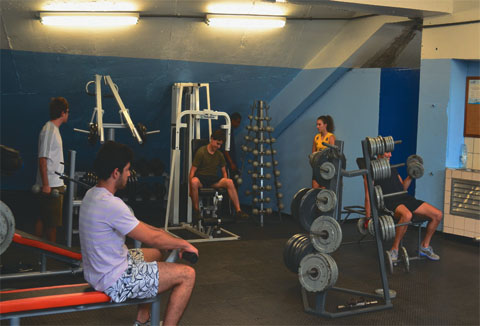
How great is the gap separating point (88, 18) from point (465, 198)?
3.77 meters

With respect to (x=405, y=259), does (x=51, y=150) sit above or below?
above

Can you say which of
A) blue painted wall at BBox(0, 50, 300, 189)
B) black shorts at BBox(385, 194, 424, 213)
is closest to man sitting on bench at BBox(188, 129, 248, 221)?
blue painted wall at BBox(0, 50, 300, 189)

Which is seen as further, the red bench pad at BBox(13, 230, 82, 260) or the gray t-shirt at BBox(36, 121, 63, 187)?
the gray t-shirt at BBox(36, 121, 63, 187)

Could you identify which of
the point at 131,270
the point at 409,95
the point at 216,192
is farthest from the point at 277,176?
the point at 131,270

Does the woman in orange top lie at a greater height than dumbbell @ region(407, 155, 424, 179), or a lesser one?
greater

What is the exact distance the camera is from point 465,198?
5379mm

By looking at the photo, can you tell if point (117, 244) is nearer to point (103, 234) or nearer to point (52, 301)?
point (103, 234)

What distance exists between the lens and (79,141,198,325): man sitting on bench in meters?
2.50

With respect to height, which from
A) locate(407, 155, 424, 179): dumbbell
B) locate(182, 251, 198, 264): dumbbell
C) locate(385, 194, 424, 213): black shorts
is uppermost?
locate(407, 155, 424, 179): dumbbell

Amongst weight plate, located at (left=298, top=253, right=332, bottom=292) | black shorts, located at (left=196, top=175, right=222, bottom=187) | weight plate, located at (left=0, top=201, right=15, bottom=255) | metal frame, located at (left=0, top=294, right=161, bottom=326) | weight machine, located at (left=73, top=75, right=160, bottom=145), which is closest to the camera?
metal frame, located at (left=0, top=294, right=161, bottom=326)

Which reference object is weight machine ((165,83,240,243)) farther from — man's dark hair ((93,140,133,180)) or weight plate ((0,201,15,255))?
man's dark hair ((93,140,133,180))

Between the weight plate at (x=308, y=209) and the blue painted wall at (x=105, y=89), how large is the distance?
284 centimetres

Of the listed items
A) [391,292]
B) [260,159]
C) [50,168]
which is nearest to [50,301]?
[50,168]

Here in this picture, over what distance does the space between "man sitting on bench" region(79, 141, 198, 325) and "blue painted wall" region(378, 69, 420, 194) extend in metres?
4.02
